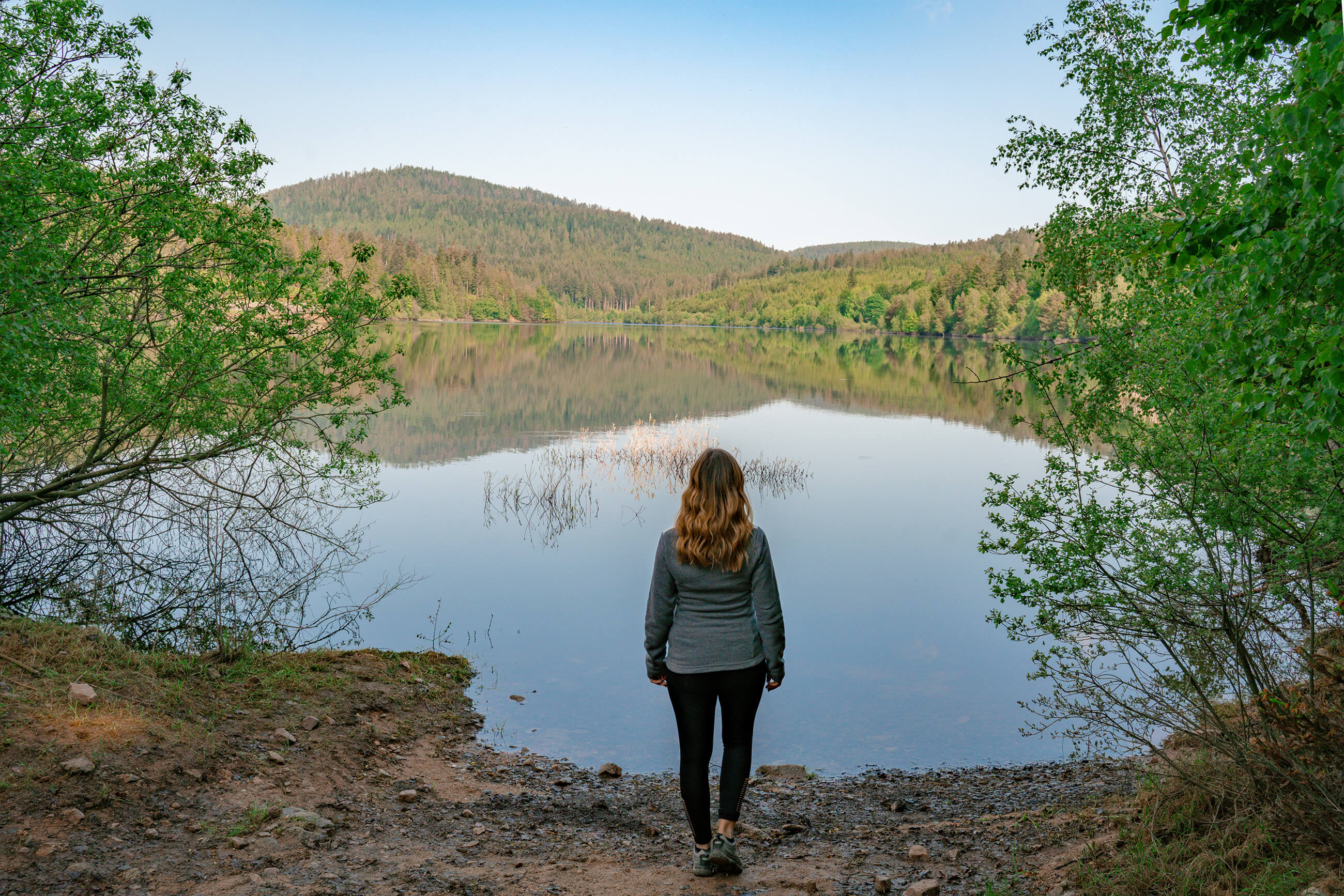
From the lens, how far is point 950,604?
13.1 metres

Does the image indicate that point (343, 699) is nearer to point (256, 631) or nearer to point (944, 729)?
point (256, 631)

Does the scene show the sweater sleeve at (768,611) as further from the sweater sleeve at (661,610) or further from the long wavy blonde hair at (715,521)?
the sweater sleeve at (661,610)

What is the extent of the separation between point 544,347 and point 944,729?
6703 centimetres

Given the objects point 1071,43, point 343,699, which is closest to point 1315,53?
point 343,699

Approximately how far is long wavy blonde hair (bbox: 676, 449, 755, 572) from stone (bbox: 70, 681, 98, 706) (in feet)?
14.5

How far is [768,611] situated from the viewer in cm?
466

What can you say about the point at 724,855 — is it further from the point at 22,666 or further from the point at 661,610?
the point at 22,666

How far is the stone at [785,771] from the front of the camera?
7.54 meters

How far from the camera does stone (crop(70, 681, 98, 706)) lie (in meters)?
5.89

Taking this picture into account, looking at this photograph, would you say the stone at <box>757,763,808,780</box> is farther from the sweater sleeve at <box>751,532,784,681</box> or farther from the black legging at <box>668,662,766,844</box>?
the sweater sleeve at <box>751,532,784,681</box>

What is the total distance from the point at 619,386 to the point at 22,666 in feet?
123

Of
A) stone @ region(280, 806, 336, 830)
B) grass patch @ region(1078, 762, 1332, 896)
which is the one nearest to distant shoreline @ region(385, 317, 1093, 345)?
grass patch @ region(1078, 762, 1332, 896)

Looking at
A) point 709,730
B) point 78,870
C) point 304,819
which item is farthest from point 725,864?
point 78,870

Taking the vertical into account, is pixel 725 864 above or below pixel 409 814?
above
